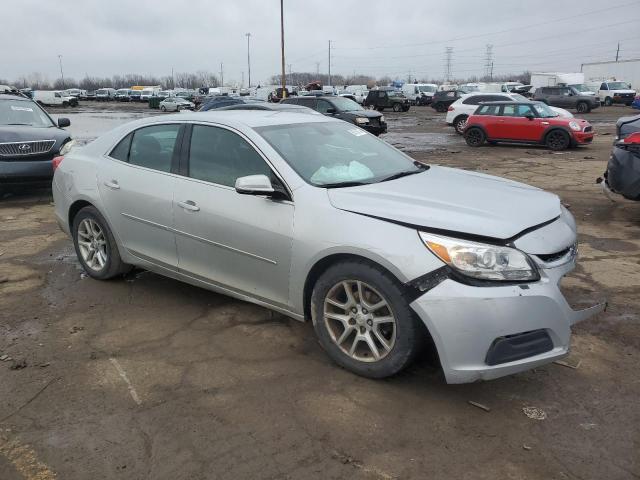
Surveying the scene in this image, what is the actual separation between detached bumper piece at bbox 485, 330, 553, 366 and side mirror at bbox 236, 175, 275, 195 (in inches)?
64.1

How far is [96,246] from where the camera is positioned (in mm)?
5105

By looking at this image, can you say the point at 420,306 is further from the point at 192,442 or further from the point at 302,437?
the point at 192,442

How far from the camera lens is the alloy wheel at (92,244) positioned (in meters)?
5.02

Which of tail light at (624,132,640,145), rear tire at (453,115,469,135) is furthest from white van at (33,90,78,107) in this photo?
tail light at (624,132,640,145)

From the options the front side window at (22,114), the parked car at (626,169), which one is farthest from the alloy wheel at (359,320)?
the front side window at (22,114)

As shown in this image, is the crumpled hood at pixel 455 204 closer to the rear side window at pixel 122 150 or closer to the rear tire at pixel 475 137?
the rear side window at pixel 122 150

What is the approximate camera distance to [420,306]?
9.74 feet

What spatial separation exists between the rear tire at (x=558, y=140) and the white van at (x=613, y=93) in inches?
1177

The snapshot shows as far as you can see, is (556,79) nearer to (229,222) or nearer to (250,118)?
(250,118)

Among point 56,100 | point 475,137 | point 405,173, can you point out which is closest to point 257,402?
point 405,173

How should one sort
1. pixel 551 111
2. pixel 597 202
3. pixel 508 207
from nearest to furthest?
pixel 508 207 < pixel 597 202 < pixel 551 111

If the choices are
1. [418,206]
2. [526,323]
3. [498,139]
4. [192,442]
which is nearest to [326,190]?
[418,206]

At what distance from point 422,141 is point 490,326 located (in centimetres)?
1761

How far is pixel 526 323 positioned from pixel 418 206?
34.3 inches
